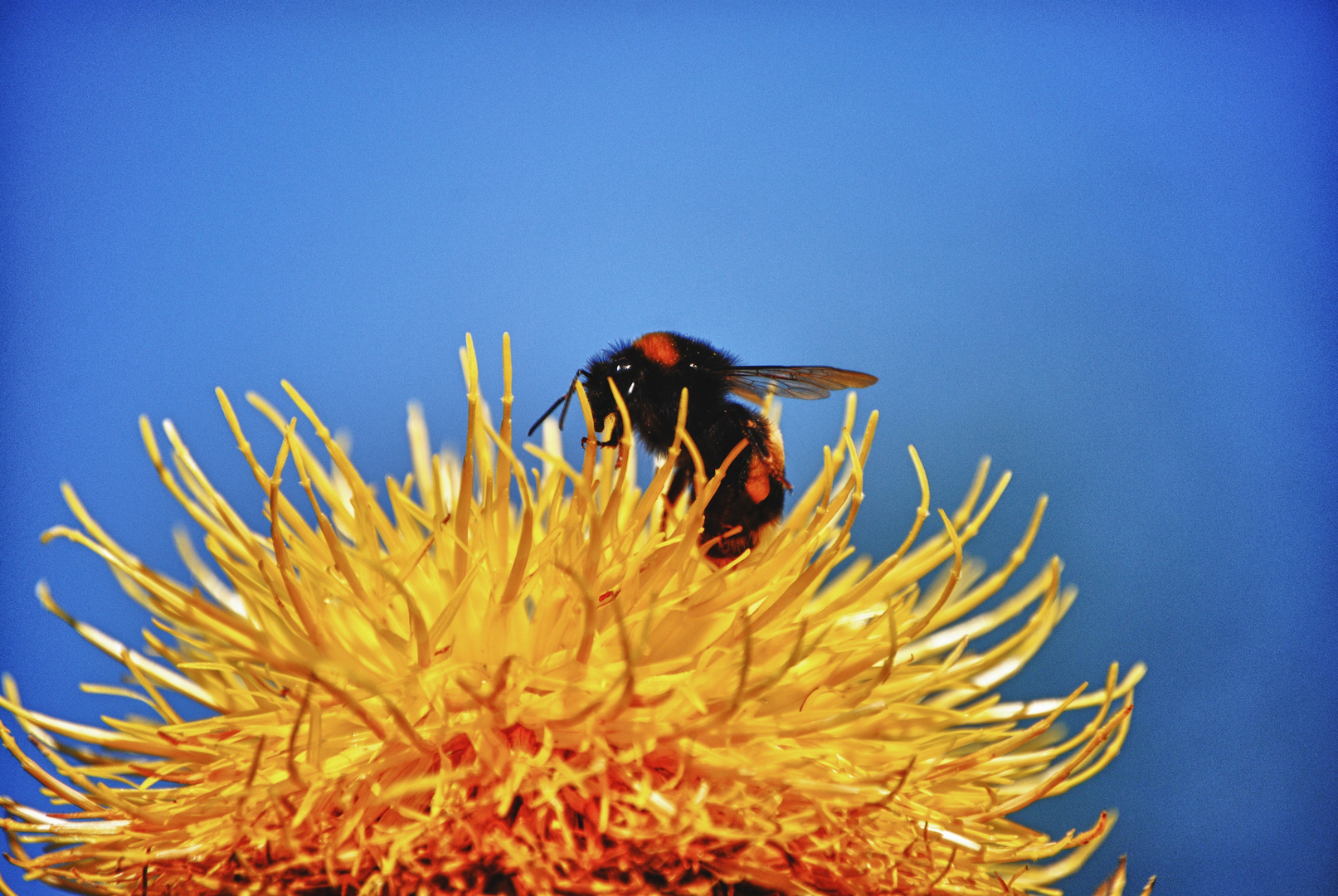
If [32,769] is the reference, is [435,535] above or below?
above

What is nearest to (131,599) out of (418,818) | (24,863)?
(24,863)

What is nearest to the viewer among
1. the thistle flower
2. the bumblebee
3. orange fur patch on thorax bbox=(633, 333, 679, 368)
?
the thistle flower

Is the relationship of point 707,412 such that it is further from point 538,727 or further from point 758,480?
point 538,727

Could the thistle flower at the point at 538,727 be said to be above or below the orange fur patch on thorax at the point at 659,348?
below

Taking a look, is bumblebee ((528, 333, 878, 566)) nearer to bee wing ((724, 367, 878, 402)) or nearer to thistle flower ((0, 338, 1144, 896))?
bee wing ((724, 367, 878, 402))

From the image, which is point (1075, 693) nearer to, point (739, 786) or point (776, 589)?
point (776, 589)

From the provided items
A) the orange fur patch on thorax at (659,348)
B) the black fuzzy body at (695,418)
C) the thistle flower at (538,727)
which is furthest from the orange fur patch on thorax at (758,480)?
the orange fur patch on thorax at (659,348)

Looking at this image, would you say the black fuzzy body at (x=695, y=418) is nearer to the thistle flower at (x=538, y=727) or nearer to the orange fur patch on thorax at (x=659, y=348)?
the orange fur patch on thorax at (x=659, y=348)

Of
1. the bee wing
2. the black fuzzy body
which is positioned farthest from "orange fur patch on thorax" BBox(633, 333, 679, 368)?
the bee wing
